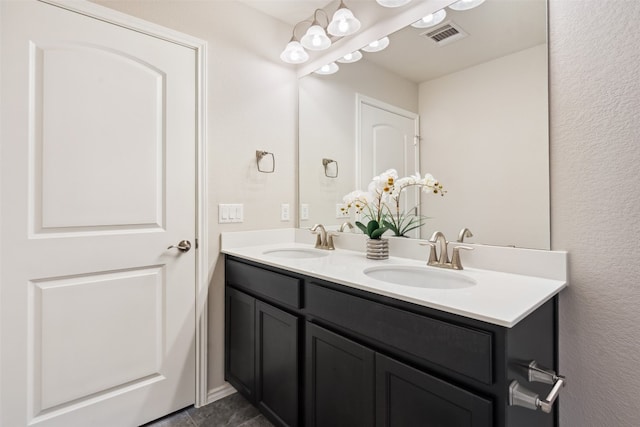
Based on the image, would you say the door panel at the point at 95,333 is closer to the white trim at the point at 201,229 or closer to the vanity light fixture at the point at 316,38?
the white trim at the point at 201,229

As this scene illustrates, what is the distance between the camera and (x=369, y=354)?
3.52ft

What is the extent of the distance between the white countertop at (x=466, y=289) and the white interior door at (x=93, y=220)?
1.84 ft

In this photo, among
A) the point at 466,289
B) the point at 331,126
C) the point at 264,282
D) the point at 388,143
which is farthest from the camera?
the point at 331,126

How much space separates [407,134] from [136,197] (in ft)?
4.66

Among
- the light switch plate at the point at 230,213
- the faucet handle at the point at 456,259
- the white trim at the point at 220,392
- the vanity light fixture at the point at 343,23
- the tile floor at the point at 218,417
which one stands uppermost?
the vanity light fixture at the point at 343,23

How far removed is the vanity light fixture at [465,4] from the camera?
1.40 metres

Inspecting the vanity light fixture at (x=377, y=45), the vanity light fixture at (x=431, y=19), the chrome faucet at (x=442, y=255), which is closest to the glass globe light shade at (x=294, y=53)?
the vanity light fixture at (x=377, y=45)

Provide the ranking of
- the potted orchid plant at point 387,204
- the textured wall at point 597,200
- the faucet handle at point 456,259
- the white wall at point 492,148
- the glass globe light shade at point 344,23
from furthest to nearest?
1. the glass globe light shade at point 344,23
2. the potted orchid plant at point 387,204
3. the faucet handle at point 456,259
4. the white wall at point 492,148
5. the textured wall at point 597,200

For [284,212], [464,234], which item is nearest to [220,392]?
[284,212]

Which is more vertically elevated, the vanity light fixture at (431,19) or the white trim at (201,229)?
the vanity light fixture at (431,19)

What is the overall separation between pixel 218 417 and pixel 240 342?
401 mm

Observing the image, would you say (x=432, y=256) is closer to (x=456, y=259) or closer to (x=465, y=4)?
(x=456, y=259)

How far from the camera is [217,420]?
1681 millimetres

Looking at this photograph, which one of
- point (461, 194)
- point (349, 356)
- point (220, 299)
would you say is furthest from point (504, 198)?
point (220, 299)
